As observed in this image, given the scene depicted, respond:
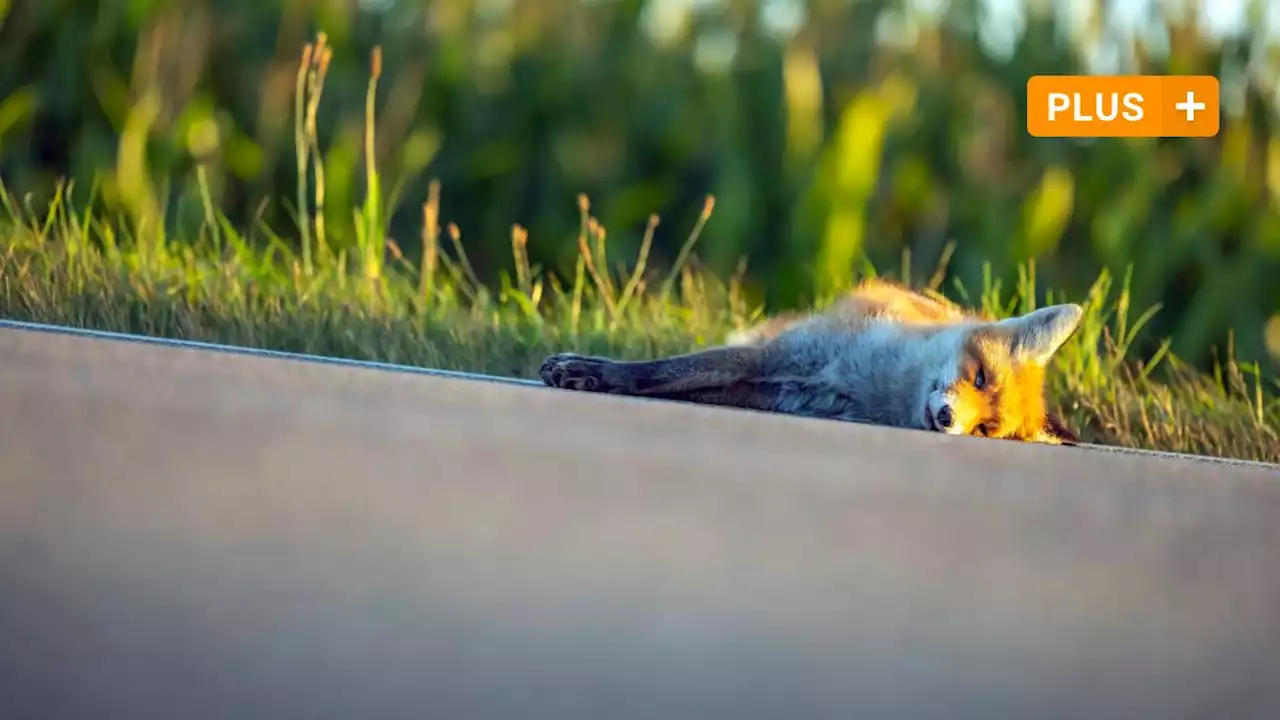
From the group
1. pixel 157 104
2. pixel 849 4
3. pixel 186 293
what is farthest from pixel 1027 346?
pixel 157 104

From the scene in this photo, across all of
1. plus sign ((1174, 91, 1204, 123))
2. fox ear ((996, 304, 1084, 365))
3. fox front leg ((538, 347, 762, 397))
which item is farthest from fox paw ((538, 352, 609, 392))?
plus sign ((1174, 91, 1204, 123))

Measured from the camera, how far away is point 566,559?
5.50ft

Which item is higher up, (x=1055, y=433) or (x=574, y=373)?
(x=574, y=373)

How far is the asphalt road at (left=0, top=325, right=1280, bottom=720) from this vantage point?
5.20 feet

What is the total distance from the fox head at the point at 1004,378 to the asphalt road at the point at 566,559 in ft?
0.91

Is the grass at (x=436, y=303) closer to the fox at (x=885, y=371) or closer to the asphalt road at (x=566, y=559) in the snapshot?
the fox at (x=885, y=371)

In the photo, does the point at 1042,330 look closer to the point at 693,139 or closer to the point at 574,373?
the point at 574,373

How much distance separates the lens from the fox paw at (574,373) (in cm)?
196

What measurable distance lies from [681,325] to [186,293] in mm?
864

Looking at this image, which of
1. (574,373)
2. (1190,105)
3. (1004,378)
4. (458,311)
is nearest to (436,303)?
(458,311)

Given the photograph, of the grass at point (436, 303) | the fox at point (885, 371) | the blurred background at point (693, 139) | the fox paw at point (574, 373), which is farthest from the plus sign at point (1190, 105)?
the fox paw at point (574, 373)

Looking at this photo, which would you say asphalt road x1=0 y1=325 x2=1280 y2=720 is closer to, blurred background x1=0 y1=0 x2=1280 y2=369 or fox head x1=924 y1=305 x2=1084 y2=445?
fox head x1=924 y1=305 x2=1084 y2=445

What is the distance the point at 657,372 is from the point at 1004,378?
553mm

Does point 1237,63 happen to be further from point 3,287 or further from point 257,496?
point 3,287
